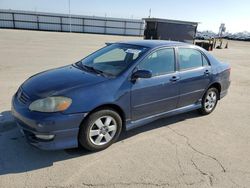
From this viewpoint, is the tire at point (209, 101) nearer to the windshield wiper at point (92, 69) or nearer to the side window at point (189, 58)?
the side window at point (189, 58)

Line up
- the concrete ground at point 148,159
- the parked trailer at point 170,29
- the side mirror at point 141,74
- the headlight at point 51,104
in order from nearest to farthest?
the concrete ground at point 148,159, the headlight at point 51,104, the side mirror at point 141,74, the parked trailer at point 170,29

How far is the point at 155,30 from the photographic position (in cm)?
2091

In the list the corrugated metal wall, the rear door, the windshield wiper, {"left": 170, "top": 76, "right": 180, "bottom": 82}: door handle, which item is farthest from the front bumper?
the corrugated metal wall

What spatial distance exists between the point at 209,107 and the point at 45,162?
3.68 m

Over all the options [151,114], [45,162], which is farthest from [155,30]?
[45,162]

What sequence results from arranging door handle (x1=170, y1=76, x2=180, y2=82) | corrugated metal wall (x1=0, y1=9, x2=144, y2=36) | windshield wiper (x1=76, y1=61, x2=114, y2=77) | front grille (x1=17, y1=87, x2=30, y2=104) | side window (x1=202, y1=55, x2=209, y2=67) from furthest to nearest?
corrugated metal wall (x1=0, y1=9, x2=144, y2=36)
side window (x1=202, y1=55, x2=209, y2=67)
door handle (x1=170, y1=76, x2=180, y2=82)
windshield wiper (x1=76, y1=61, x2=114, y2=77)
front grille (x1=17, y1=87, x2=30, y2=104)

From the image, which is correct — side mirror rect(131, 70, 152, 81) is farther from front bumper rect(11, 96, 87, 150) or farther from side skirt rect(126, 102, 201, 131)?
front bumper rect(11, 96, 87, 150)

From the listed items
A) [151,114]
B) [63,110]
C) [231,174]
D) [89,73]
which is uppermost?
[89,73]

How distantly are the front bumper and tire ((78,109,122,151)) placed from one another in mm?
116

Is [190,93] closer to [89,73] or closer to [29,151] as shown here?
[89,73]

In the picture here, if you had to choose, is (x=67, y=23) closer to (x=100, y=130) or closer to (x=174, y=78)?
(x=174, y=78)

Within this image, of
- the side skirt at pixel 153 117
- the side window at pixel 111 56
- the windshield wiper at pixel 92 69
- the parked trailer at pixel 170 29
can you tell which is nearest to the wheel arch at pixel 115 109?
the side skirt at pixel 153 117

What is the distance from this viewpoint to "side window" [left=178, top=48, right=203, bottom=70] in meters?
4.66

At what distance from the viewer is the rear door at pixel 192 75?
15.3 feet
